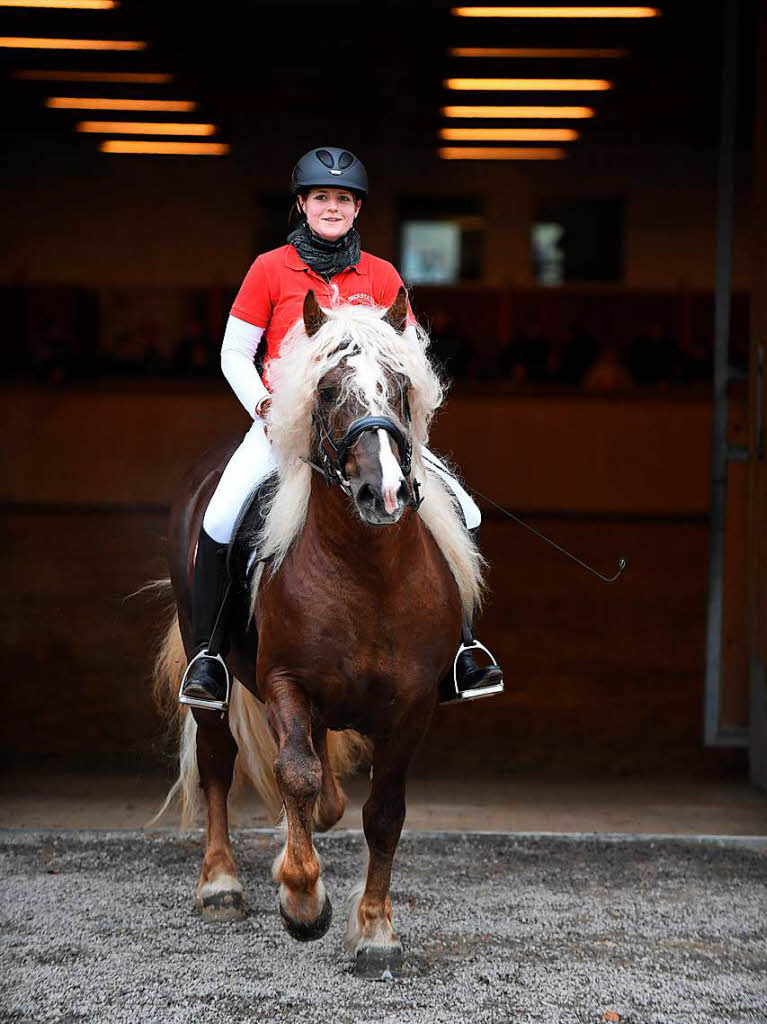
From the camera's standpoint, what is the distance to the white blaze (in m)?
3.14

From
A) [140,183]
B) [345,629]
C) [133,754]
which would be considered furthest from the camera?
[140,183]

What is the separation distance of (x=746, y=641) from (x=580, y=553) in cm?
837

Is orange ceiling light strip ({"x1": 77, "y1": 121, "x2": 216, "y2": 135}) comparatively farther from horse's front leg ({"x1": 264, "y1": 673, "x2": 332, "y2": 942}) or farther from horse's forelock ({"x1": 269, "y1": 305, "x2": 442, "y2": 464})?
horse's front leg ({"x1": 264, "y1": 673, "x2": 332, "y2": 942})

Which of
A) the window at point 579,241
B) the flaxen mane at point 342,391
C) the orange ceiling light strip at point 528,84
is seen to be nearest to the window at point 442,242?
the window at point 579,241

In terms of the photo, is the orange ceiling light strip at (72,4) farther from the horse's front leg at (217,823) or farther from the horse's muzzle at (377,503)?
the horse's muzzle at (377,503)

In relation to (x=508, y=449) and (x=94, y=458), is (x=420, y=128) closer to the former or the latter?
(x=508, y=449)

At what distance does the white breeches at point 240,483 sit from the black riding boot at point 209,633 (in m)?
0.07

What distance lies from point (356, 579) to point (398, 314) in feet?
2.49

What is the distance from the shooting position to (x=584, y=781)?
6.40m

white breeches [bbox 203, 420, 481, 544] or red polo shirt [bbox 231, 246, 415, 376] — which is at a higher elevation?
red polo shirt [bbox 231, 246, 415, 376]

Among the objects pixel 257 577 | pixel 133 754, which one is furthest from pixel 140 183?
pixel 257 577

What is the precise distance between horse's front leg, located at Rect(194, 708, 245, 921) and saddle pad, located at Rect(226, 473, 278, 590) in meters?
0.73

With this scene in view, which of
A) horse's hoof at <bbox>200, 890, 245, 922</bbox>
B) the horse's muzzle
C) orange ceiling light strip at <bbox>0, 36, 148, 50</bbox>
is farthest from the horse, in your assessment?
orange ceiling light strip at <bbox>0, 36, 148, 50</bbox>

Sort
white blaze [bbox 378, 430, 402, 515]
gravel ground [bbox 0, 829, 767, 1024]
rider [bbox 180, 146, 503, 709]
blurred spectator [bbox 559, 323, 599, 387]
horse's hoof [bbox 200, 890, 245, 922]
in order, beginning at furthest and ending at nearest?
blurred spectator [bbox 559, 323, 599, 387] → horse's hoof [bbox 200, 890, 245, 922] → rider [bbox 180, 146, 503, 709] → gravel ground [bbox 0, 829, 767, 1024] → white blaze [bbox 378, 430, 402, 515]
